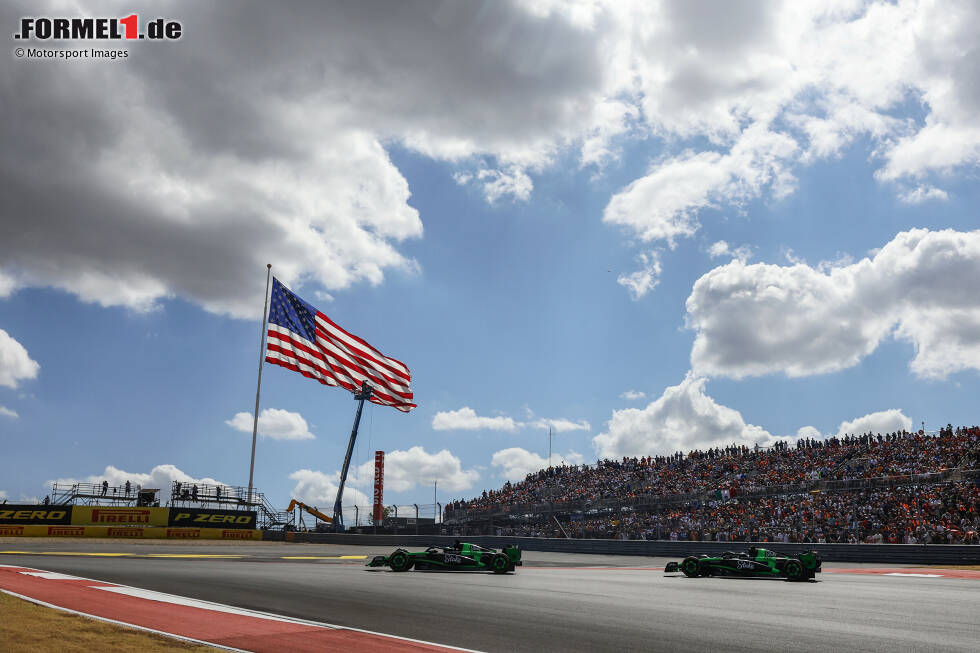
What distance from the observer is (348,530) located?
46250 mm

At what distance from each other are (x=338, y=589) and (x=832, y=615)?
839cm

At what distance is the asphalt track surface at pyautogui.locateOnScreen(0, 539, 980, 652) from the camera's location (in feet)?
28.2

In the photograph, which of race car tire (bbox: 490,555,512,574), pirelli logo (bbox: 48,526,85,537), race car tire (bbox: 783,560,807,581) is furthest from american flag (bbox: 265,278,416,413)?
race car tire (bbox: 783,560,807,581)

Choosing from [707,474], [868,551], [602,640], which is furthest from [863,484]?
[602,640]

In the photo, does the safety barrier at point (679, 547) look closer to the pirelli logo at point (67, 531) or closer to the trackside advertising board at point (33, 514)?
the pirelli logo at point (67, 531)

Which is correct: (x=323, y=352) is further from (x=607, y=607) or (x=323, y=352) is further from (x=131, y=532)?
(x=607, y=607)

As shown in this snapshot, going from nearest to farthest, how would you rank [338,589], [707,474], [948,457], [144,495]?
[338,589]
[948,457]
[707,474]
[144,495]

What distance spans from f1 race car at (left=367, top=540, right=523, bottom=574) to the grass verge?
1119 cm

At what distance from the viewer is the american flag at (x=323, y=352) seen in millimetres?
39094

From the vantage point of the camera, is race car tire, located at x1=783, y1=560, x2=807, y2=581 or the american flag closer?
race car tire, located at x1=783, y1=560, x2=807, y2=581

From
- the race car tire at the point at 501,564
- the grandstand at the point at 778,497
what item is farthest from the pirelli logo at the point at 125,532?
the race car tire at the point at 501,564

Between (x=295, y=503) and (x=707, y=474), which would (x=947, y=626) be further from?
(x=295, y=503)

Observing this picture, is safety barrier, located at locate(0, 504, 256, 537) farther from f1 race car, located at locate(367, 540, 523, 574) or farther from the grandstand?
f1 race car, located at locate(367, 540, 523, 574)

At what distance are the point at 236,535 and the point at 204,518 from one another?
82.0 inches
